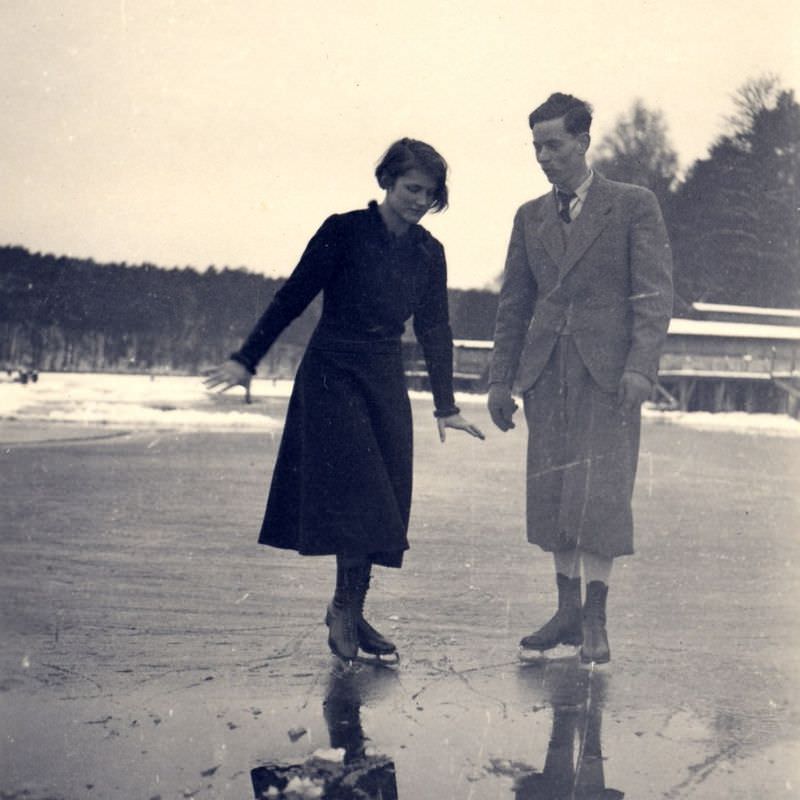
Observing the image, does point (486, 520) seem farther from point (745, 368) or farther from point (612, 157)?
point (612, 157)

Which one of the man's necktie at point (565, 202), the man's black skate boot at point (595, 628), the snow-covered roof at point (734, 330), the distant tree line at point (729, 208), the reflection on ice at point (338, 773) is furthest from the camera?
the distant tree line at point (729, 208)

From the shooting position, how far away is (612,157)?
48.8 metres

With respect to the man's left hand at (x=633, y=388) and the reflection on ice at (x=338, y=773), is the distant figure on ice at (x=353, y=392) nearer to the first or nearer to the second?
the man's left hand at (x=633, y=388)

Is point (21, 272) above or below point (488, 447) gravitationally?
above

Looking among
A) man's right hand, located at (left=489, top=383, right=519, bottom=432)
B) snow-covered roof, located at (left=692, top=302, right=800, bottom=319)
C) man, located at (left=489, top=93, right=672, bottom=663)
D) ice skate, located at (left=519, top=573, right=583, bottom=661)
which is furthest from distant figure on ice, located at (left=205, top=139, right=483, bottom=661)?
snow-covered roof, located at (left=692, top=302, right=800, bottom=319)

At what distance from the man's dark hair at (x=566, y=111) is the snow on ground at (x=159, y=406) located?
15.2 metres

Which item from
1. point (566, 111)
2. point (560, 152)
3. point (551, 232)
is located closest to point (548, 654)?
point (551, 232)

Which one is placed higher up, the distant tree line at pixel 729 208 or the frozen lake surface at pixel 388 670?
the distant tree line at pixel 729 208

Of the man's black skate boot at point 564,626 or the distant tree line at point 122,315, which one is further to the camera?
the distant tree line at point 122,315

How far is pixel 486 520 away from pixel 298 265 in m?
5.44

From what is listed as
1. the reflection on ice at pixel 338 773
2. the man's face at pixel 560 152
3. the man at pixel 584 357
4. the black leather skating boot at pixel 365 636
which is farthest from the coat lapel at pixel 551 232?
the reflection on ice at pixel 338 773

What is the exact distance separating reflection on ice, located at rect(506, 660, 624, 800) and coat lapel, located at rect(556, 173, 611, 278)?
1.45m

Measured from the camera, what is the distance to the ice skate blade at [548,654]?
483 centimetres

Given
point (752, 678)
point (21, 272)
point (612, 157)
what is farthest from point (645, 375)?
point (612, 157)
